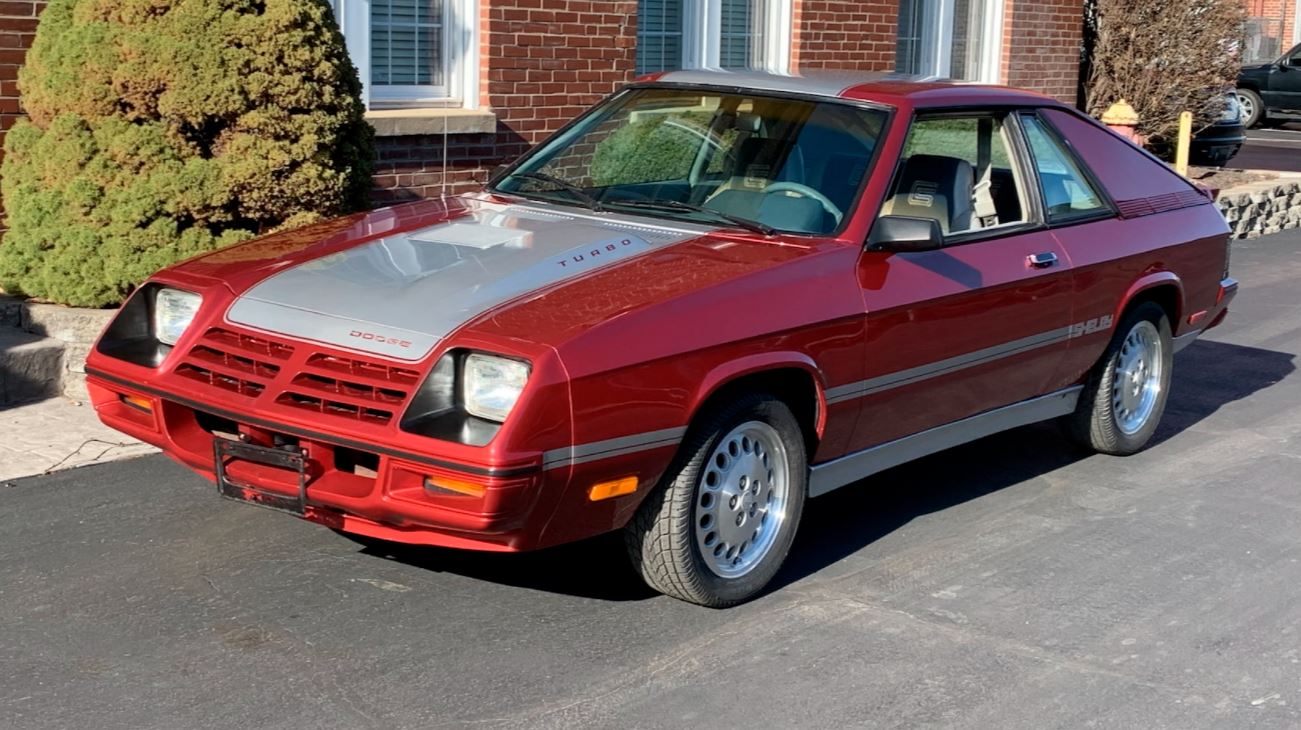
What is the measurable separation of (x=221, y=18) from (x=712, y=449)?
3986 millimetres

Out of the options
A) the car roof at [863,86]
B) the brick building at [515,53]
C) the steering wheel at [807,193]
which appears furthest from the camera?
the brick building at [515,53]

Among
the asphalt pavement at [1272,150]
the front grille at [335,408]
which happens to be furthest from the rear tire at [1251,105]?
the front grille at [335,408]

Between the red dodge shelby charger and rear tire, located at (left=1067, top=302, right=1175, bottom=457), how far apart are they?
0.07 feet

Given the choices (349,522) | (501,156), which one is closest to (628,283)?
(349,522)

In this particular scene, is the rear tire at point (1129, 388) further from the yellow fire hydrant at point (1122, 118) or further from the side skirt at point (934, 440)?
the yellow fire hydrant at point (1122, 118)

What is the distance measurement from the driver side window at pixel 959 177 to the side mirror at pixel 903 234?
260 millimetres

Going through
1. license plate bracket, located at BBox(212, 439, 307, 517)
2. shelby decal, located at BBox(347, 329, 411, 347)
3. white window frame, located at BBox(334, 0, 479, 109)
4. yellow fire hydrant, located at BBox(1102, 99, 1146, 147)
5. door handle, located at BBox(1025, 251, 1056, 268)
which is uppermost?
white window frame, located at BBox(334, 0, 479, 109)

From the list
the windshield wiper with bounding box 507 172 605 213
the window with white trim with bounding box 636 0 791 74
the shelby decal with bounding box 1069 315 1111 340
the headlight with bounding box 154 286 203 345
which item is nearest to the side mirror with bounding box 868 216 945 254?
the windshield wiper with bounding box 507 172 605 213

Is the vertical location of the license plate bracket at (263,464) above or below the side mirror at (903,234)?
below

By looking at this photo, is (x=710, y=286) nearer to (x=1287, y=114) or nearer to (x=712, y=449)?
(x=712, y=449)

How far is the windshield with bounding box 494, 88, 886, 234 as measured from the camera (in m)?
5.61

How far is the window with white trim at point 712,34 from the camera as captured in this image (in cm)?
1201

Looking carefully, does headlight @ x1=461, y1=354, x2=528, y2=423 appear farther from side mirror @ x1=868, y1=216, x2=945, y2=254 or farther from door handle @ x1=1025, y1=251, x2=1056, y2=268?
door handle @ x1=1025, y1=251, x2=1056, y2=268

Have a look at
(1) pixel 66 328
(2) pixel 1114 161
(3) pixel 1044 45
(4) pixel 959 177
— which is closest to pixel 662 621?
(4) pixel 959 177
